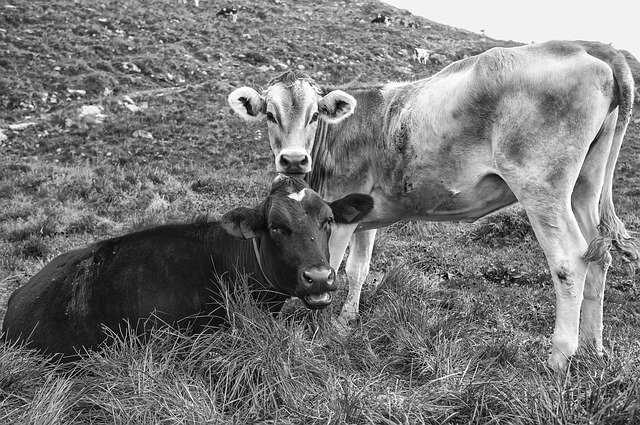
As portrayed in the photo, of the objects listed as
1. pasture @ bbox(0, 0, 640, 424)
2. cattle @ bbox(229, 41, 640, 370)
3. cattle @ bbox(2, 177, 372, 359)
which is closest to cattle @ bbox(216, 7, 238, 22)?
pasture @ bbox(0, 0, 640, 424)

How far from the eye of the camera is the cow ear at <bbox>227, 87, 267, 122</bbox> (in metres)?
5.88

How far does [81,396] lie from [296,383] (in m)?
1.50

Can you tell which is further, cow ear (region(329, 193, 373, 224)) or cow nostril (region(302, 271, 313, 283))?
cow ear (region(329, 193, 373, 224))

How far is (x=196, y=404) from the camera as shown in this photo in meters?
3.56

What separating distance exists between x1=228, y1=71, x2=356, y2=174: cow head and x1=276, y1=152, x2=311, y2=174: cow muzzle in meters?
0.18

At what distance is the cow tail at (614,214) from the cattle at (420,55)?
27743 mm

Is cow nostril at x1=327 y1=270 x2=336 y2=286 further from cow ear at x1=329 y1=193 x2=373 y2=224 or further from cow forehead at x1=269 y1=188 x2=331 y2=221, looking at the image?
cow ear at x1=329 y1=193 x2=373 y2=224

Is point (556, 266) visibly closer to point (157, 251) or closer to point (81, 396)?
point (157, 251)

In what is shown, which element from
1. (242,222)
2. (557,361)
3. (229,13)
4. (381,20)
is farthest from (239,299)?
(381,20)

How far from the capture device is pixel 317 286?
4113 mm

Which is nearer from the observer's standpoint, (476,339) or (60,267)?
(476,339)

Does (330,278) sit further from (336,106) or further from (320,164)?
(336,106)

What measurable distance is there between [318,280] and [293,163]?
1.60 metres

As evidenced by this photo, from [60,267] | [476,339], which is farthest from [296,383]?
[60,267]
